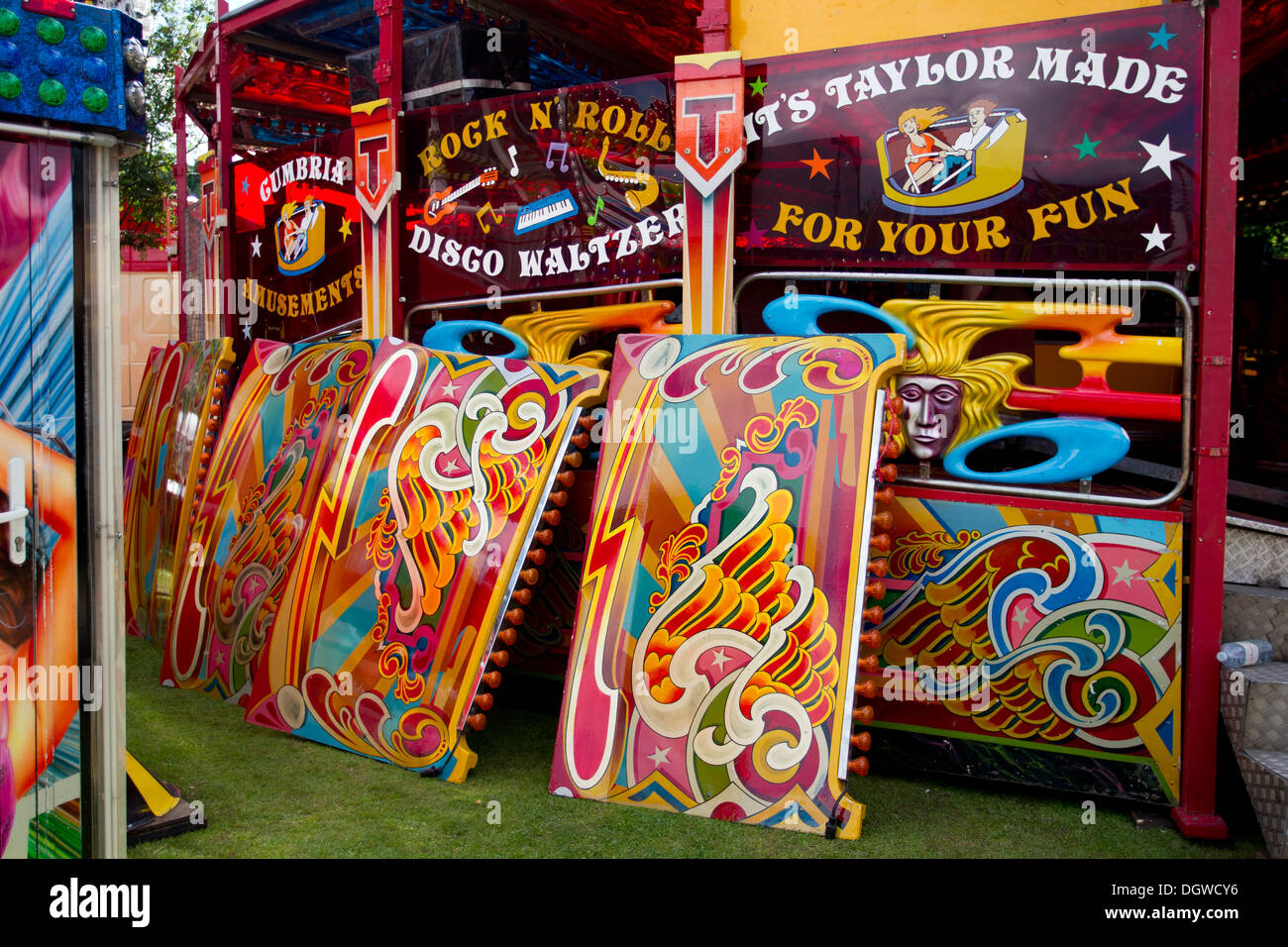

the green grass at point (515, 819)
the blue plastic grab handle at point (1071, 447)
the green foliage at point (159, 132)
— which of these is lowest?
the green grass at point (515, 819)

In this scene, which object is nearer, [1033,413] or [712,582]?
[712,582]

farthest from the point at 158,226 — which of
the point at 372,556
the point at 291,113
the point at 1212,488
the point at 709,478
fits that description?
the point at 1212,488

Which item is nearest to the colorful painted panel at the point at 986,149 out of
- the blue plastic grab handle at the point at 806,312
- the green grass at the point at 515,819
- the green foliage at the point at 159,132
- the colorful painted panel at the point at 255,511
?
the blue plastic grab handle at the point at 806,312

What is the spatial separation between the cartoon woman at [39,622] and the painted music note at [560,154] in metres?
3.13

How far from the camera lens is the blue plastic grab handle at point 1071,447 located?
416cm

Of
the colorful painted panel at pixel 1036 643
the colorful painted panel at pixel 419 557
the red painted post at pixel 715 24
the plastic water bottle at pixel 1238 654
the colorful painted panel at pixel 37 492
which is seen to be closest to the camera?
the colorful painted panel at pixel 37 492

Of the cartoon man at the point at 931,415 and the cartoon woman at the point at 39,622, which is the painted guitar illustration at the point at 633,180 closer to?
the cartoon man at the point at 931,415

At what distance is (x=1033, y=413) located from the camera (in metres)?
4.88

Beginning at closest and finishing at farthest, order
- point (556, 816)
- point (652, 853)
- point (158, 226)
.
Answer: point (652, 853) < point (556, 816) < point (158, 226)

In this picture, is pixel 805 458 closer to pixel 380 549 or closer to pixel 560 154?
pixel 380 549

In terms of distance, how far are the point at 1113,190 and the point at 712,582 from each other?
85.2 inches

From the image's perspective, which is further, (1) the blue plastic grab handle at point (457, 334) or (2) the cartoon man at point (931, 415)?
(1) the blue plastic grab handle at point (457, 334)
